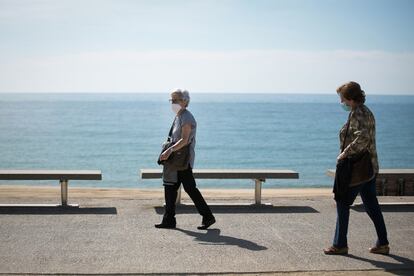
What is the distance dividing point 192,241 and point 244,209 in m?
2.27

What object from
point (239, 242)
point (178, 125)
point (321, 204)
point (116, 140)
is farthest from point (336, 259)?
point (116, 140)

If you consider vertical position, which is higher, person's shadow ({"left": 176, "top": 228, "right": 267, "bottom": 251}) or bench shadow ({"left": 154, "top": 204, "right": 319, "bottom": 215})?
person's shadow ({"left": 176, "top": 228, "right": 267, "bottom": 251})

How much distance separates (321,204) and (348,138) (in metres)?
3.57

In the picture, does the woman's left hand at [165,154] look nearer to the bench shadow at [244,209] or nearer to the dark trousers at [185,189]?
the dark trousers at [185,189]

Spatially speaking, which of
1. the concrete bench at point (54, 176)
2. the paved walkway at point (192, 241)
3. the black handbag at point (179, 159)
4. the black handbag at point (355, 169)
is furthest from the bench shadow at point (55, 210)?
the black handbag at point (355, 169)

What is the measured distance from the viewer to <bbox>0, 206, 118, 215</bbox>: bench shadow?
8.99m

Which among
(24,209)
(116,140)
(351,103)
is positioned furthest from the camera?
(116,140)

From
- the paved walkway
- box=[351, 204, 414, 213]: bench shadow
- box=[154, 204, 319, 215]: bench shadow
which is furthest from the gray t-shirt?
box=[351, 204, 414, 213]: bench shadow

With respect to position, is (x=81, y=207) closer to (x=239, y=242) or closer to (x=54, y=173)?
(x=54, y=173)

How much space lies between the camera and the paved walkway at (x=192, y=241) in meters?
6.26

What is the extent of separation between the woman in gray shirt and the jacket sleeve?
2.12 metres

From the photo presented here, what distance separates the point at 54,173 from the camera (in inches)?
375

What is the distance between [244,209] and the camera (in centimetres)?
952

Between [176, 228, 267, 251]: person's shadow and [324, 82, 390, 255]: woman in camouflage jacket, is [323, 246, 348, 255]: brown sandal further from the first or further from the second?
[176, 228, 267, 251]: person's shadow
